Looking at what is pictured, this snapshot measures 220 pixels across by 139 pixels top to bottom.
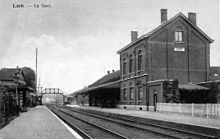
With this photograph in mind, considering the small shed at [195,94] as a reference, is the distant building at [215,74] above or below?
above

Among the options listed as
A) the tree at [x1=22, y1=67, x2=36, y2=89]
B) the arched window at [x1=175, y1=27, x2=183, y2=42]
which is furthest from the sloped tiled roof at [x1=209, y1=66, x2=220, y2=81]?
the tree at [x1=22, y1=67, x2=36, y2=89]

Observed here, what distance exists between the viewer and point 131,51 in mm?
41750

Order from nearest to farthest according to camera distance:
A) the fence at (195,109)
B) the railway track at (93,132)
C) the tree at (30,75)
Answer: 1. the railway track at (93,132)
2. the fence at (195,109)
3. the tree at (30,75)

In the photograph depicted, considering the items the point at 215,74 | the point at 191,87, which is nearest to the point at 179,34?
the point at 191,87

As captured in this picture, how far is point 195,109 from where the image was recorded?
23969 mm

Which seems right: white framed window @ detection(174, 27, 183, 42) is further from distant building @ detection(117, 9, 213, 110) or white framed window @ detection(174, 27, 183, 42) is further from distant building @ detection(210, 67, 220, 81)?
distant building @ detection(210, 67, 220, 81)

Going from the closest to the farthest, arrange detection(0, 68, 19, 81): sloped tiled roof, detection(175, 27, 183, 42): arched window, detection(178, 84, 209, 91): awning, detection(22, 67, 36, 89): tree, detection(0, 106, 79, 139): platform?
detection(0, 106, 79, 139): platform
detection(178, 84, 209, 91): awning
detection(175, 27, 183, 42): arched window
detection(0, 68, 19, 81): sloped tiled roof
detection(22, 67, 36, 89): tree

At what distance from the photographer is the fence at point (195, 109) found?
21.4 m

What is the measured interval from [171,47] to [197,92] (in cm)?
585

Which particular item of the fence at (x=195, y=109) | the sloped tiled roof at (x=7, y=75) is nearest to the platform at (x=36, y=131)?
the fence at (x=195, y=109)

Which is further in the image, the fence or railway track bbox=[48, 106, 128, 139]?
the fence

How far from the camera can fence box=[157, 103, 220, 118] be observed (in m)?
21.4

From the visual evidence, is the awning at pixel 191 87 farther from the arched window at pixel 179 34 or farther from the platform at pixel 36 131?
the platform at pixel 36 131

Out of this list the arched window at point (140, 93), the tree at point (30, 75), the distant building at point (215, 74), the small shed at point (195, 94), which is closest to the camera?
the small shed at point (195, 94)
